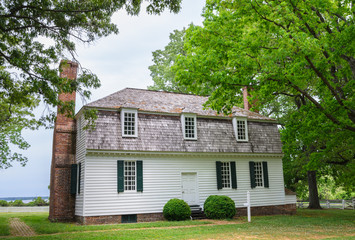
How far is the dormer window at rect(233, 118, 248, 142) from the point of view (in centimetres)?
2008

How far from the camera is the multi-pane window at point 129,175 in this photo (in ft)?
55.2

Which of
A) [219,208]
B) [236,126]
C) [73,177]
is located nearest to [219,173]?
[219,208]

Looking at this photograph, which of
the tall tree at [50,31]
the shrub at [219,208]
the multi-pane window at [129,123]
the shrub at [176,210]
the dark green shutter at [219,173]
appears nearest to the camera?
the tall tree at [50,31]

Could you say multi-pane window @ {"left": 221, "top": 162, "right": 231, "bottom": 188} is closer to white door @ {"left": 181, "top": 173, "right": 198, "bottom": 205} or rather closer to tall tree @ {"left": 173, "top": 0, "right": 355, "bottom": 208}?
white door @ {"left": 181, "top": 173, "right": 198, "bottom": 205}

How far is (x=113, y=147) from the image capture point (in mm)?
16438

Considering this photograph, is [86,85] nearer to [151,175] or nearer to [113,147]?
[113,147]

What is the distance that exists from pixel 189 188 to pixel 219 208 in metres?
2.22

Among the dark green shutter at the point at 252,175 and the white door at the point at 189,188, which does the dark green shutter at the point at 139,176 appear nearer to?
the white door at the point at 189,188

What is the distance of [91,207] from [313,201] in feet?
60.7

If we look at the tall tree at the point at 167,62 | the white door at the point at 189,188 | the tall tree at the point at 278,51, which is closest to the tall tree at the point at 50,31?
the tall tree at the point at 278,51

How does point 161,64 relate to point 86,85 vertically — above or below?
above

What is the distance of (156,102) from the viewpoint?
19484 mm

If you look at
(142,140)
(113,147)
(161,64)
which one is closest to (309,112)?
(142,140)

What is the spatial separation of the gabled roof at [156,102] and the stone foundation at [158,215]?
5.64 metres
